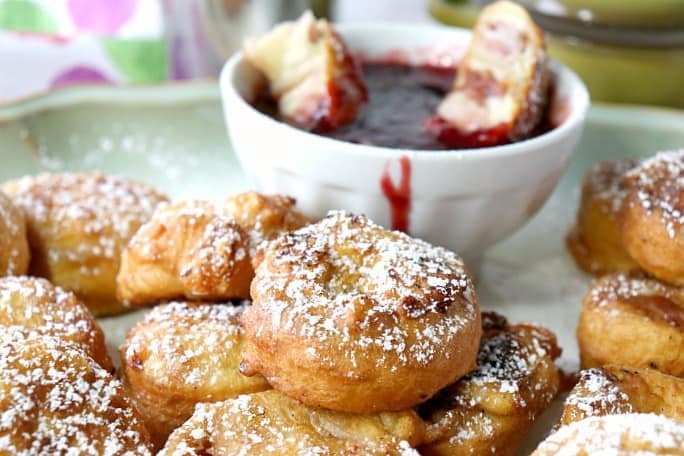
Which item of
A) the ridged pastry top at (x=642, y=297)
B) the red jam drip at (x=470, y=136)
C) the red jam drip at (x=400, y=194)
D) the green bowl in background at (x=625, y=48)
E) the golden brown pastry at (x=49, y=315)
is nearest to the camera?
the golden brown pastry at (x=49, y=315)

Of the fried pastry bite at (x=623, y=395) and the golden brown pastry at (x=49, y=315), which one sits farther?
the golden brown pastry at (x=49, y=315)

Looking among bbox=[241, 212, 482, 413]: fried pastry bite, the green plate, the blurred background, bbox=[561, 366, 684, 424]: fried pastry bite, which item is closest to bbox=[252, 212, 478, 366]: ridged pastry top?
bbox=[241, 212, 482, 413]: fried pastry bite

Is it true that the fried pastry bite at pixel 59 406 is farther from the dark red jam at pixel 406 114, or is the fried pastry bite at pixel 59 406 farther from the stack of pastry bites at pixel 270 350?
the dark red jam at pixel 406 114

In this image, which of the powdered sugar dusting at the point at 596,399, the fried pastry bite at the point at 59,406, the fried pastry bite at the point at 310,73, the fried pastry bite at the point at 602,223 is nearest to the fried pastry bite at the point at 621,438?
the powdered sugar dusting at the point at 596,399

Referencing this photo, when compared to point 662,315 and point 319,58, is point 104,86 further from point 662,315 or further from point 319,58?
point 662,315

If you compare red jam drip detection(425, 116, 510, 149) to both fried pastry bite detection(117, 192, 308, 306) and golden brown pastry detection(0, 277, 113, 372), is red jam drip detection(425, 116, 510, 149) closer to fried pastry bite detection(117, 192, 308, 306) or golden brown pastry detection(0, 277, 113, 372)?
fried pastry bite detection(117, 192, 308, 306)

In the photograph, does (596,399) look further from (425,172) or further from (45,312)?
(45,312)

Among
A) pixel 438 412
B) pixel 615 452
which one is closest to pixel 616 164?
pixel 438 412
